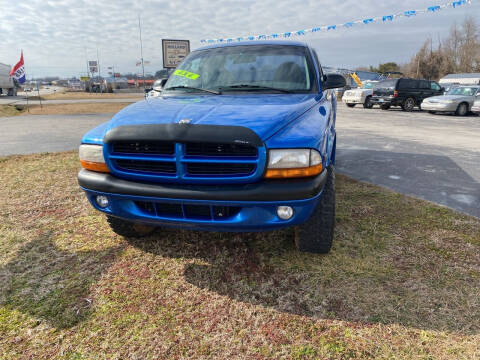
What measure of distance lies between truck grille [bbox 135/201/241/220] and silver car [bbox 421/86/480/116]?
16184 millimetres

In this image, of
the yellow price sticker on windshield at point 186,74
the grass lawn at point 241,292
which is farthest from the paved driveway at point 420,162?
the yellow price sticker on windshield at point 186,74

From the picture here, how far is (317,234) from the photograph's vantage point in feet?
8.54

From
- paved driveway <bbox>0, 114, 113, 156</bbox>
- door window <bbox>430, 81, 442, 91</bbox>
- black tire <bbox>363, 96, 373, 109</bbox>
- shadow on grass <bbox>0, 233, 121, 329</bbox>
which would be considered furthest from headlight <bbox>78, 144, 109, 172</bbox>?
door window <bbox>430, 81, 442, 91</bbox>

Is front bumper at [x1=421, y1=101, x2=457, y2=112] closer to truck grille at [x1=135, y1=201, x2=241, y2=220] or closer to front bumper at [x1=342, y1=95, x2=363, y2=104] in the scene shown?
front bumper at [x1=342, y1=95, x2=363, y2=104]

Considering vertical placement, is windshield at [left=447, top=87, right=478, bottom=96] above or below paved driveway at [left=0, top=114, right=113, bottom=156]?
above

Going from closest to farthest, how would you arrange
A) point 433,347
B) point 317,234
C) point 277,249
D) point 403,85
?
point 433,347 → point 317,234 → point 277,249 → point 403,85

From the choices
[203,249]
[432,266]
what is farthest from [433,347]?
[203,249]

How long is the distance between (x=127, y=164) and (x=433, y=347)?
7.36 ft

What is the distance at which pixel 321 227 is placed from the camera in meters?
2.58

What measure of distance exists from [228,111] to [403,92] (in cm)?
1725

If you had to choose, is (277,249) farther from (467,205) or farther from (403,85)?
(403,85)

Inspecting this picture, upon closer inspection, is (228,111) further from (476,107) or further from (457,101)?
(476,107)

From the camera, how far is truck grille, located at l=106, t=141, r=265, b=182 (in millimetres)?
2154

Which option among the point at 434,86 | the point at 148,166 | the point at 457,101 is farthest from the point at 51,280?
the point at 434,86
